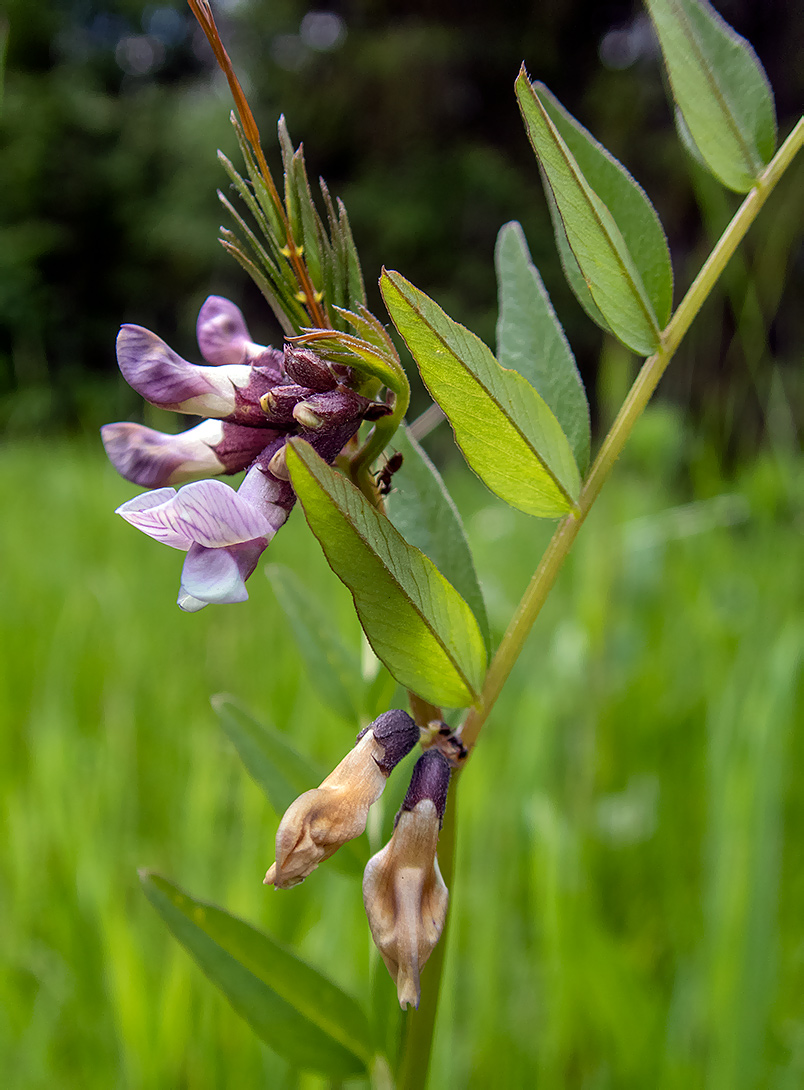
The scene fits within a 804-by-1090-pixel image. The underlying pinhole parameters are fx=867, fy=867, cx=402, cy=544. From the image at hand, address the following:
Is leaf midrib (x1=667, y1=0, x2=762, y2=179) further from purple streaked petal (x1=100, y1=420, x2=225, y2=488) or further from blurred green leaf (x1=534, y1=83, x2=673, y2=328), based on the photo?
purple streaked petal (x1=100, y1=420, x2=225, y2=488)

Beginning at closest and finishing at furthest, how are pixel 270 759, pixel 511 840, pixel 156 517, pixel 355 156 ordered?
pixel 156 517 < pixel 270 759 < pixel 511 840 < pixel 355 156

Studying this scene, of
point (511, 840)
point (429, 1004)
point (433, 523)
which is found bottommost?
point (511, 840)

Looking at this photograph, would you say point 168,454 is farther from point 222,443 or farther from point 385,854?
point 385,854

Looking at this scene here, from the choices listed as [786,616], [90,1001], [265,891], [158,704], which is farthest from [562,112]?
[786,616]

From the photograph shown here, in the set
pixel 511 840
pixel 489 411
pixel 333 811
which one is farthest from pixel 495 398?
pixel 511 840

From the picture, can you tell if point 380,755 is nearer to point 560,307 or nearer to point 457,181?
point 560,307

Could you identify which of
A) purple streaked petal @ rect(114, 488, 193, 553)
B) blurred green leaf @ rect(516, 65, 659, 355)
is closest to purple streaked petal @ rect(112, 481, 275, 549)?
purple streaked petal @ rect(114, 488, 193, 553)

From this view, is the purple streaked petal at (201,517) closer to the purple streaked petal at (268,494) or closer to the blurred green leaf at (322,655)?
the purple streaked petal at (268,494)
